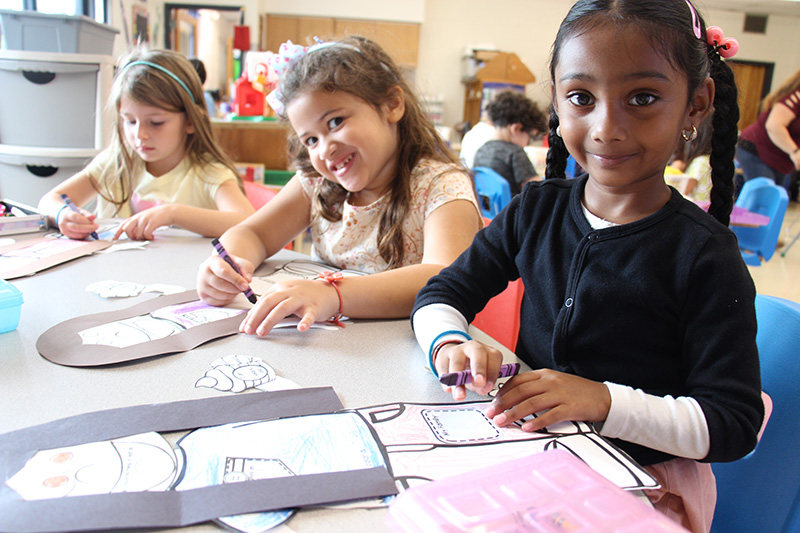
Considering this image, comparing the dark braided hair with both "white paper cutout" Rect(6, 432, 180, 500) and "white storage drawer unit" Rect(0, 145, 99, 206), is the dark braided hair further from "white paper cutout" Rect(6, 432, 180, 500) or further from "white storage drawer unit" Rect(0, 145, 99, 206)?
"white storage drawer unit" Rect(0, 145, 99, 206)

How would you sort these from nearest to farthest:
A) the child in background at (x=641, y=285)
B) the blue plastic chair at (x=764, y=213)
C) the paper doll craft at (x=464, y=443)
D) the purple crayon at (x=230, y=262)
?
the paper doll craft at (x=464, y=443)
the child in background at (x=641, y=285)
the purple crayon at (x=230, y=262)
the blue plastic chair at (x=764, y=213)

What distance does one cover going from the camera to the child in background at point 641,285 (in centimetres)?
56

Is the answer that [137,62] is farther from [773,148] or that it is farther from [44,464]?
[773,148]

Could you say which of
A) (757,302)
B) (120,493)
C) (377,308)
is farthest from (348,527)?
(757,302)

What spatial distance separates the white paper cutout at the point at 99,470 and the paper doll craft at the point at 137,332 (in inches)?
7.7

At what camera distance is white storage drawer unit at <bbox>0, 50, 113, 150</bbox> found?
208 centimetres

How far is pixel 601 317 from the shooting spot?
0.67 metres

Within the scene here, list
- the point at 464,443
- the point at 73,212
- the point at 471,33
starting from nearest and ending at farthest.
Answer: the point at 464,443
the point at 73,212
the point at 471,33

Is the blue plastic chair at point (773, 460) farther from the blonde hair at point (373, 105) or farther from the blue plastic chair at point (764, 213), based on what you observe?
the blue plastic chair at point (764, 213)

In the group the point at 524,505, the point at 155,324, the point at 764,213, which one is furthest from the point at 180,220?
the point at 764,213

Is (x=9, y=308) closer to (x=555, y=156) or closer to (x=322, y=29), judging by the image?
(x=555, y=156)

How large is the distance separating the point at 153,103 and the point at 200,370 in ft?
3.61

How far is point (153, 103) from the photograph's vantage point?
4.86ft

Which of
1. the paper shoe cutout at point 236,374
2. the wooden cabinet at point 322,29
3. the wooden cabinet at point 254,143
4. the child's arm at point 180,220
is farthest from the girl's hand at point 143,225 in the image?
the wooden cabinet at point 322,29
